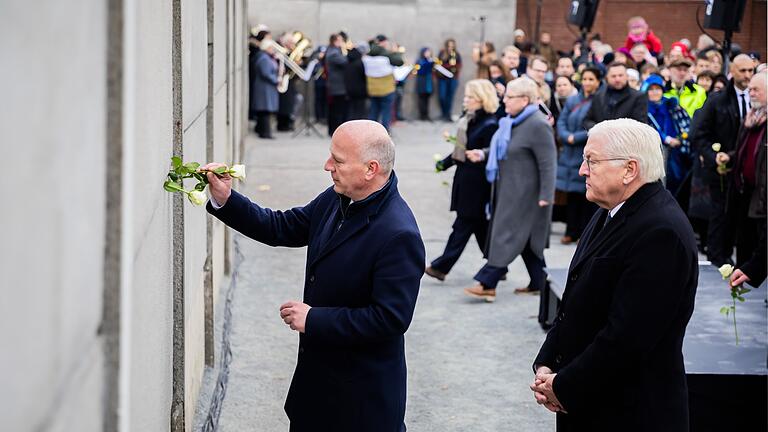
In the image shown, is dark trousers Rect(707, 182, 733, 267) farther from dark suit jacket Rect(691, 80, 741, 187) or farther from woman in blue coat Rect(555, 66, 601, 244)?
woman in blue coat Rect(555, 66, 601, 244)

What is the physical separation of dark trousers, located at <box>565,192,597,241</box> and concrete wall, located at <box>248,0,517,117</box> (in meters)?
14.6

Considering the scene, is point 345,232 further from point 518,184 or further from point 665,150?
point 665,150

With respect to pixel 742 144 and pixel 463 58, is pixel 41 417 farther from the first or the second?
pixel 463 58

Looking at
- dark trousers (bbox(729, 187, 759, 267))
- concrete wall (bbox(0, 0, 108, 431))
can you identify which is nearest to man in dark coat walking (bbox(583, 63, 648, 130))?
dark trousers (bbox(729, 187, 759, 267))

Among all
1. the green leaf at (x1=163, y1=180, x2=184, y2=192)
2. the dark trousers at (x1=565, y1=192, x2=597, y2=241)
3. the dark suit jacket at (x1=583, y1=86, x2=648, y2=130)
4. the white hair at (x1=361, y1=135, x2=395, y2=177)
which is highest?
the white hair at (x1=361, y1=135, x2=395, y2=177)

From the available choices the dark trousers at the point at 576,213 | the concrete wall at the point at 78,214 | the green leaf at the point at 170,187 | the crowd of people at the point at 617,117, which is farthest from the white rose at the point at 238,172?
the dark trousers at the point at 576,213

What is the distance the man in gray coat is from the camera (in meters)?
9.48

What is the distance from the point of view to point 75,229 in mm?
1869

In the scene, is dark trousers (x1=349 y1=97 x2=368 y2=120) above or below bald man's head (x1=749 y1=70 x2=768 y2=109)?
below

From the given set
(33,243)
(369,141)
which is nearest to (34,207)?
(33,243)

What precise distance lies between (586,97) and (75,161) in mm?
11061

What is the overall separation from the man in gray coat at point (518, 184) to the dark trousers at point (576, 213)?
2.54 meters

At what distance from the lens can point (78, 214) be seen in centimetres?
188

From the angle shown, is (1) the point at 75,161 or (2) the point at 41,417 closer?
(2) the point at 41,417
